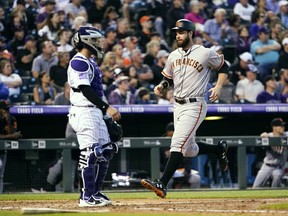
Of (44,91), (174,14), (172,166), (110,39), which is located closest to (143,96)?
(44,91)

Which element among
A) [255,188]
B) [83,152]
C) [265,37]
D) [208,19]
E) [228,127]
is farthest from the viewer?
[208,19]

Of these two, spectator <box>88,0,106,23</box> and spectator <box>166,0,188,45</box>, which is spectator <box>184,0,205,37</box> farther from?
spectator <box>88,0,106,23</box>

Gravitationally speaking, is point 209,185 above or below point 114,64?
below

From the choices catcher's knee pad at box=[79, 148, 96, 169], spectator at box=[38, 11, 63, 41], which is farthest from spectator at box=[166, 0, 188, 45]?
catcher's knee pad at box=[79, 148, 96, 169]

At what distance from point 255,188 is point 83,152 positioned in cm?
506

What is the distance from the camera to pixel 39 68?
15.4m

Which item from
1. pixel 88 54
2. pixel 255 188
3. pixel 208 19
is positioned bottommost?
pixel 255 188

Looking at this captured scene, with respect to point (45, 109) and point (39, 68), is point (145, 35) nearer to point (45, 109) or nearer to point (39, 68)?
point (39, 68)

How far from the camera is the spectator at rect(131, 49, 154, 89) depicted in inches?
618

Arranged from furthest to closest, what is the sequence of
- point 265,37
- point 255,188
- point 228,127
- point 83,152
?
point 265,37
point 228,127
point 255,188
point 83,152

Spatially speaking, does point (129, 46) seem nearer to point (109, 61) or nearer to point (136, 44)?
point (136, 44)

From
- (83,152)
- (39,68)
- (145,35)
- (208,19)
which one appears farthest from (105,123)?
(208,19)

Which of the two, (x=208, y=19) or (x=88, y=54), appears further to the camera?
(x=208, y=19)

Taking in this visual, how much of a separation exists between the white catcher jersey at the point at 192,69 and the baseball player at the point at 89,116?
2.80ft
